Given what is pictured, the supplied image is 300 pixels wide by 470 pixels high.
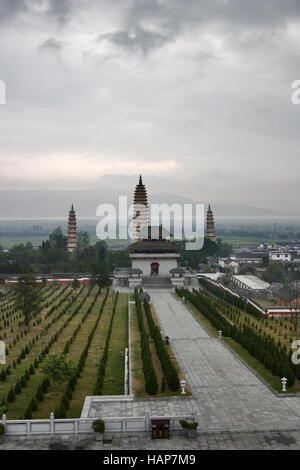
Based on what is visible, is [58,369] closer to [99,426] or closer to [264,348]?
[99,426]

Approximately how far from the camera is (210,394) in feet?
62.1

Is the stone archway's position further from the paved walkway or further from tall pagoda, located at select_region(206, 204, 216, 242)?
the paved walkway

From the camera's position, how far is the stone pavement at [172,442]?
14.4m

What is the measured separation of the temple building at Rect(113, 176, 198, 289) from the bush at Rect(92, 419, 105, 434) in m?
38.6

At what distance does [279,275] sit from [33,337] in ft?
133

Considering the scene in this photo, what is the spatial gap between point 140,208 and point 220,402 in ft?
184

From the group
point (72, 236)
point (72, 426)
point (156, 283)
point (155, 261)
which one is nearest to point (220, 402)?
point (72, 426)

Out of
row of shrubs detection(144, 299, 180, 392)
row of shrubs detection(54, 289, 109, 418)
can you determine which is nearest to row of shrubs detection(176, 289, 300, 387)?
row of shrubs detection(144, 299, 180, 392)

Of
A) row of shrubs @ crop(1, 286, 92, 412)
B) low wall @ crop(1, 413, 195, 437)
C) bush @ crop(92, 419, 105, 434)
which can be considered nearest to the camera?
bush @ crop(92, 419, 105, 434)

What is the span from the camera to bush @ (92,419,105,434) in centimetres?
1486

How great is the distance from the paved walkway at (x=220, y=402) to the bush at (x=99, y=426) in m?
1.86

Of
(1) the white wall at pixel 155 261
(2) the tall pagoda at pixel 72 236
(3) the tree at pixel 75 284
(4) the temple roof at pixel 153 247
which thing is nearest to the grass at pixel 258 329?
(3) the tree at pixel 75 284

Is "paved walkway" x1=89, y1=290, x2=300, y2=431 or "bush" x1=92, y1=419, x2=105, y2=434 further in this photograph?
"paved walkway" x1=89, y1=290, x2=300, y2=431
